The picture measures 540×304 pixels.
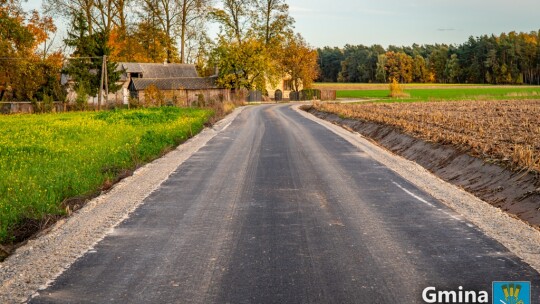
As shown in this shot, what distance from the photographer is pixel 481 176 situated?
11453mm

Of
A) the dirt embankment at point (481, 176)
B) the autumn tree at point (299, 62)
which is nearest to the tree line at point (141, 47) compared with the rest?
the autumn tree at point (299, 62)

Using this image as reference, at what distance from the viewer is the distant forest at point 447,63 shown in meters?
121

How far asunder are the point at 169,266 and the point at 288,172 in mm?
6700

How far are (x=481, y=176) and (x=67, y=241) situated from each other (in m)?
8.60

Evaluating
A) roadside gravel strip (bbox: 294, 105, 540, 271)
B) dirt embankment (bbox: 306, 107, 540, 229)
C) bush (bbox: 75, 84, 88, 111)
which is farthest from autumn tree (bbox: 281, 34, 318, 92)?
roadside gravel strip (bbox: 294, 105, 540, 271)

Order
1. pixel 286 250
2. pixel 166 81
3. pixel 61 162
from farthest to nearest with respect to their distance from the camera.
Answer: pixel 166 81 < pixel 61 162 < pixel 286 250

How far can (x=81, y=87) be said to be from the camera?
46188 mm

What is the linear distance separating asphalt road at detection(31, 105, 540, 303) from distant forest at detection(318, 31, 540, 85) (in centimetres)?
12360

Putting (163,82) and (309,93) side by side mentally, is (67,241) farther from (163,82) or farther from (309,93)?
(309,93)

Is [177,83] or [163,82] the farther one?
[163,82]

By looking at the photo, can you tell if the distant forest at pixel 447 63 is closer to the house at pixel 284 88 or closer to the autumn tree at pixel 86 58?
the house at pixel 284 88

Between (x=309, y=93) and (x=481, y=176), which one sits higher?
(x=309, y=93)

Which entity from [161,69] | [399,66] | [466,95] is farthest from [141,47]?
[399,66]

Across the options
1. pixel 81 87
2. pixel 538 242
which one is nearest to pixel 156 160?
pixel 538 242
